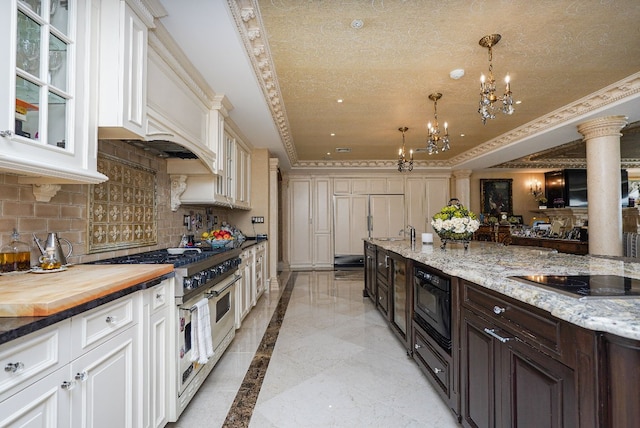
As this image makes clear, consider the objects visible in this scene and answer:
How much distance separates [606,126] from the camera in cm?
→ 408

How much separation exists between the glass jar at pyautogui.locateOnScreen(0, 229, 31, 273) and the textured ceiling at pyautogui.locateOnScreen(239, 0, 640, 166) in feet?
6.51

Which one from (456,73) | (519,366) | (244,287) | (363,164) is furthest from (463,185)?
(519,366)

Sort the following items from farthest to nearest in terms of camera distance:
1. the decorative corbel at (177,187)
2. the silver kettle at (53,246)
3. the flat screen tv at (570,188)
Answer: the flat screen tv at (570,188) < the decorative corbel at (177,187) < the silver kettle at (53,246)

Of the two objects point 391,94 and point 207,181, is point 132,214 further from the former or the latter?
point 391,94

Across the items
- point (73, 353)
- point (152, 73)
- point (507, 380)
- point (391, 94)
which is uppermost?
point (391, 94)

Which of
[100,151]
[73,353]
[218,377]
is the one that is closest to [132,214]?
[100,151]

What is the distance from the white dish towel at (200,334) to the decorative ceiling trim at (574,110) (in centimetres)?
473

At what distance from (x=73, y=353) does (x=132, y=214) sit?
1.58 metres

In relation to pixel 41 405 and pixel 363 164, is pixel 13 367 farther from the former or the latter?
pixel 363 164

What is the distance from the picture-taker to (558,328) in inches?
41.7

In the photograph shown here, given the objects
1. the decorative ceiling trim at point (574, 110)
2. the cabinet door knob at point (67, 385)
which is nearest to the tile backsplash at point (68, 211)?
the cabinet door knob at point (67, 385)

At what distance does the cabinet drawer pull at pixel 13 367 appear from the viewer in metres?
0.84

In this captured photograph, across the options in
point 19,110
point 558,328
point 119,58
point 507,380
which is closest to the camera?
point 558,328

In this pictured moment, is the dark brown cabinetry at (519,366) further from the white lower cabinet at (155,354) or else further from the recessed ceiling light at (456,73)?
the recessed ceiling light at (456,73)
